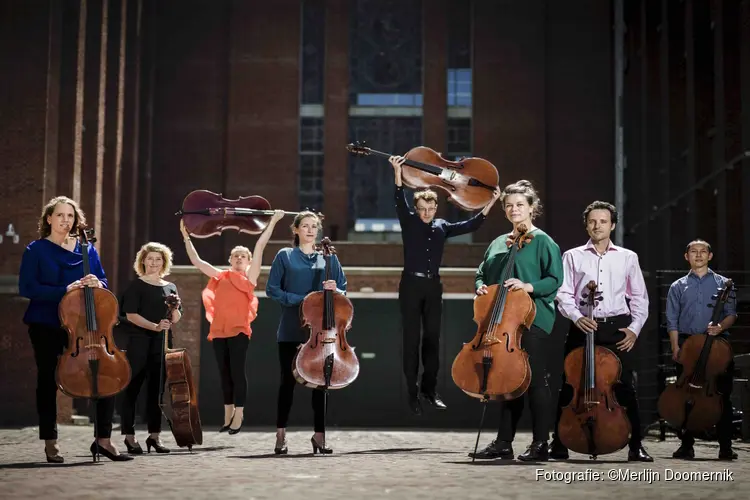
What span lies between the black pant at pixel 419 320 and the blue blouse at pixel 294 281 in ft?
2.91

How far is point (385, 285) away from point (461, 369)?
1249cm

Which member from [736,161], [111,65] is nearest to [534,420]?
[736,161]

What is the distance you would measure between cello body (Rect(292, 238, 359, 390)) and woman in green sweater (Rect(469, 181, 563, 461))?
1.09 meters

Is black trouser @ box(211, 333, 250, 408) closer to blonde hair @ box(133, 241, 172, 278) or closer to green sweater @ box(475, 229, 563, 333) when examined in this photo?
blonde hair @ box(133, 241, 172, 278)

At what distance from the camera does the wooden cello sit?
397 inches

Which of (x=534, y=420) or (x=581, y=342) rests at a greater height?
(x=581, y=342)

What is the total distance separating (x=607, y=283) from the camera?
914 cm

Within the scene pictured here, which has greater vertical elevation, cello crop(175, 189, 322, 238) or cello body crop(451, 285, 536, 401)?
cello crop(175, 189, 322, 238)

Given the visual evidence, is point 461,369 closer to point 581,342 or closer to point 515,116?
point 581,342

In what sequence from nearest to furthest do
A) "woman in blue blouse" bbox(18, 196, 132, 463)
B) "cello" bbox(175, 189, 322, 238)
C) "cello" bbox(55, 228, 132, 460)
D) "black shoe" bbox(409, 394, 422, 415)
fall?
"cello" bbox(55, 228, 132, 460)
"woman in blue blouse" bbox(18, 196, 132, 463)
"black shoe" bbox(409, 394, 422, 415)
"cello" bbox(175, 189, 322, 238)

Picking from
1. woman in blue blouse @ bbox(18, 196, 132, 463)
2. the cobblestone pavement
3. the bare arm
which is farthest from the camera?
the bare arm

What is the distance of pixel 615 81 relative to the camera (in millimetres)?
Answer: 23797

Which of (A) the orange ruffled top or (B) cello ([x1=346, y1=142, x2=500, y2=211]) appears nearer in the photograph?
(B) cello ([x1=346, y1=142, x2=500, y2=211])

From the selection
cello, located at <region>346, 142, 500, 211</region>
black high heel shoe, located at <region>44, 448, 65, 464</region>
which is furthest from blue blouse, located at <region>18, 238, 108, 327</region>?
cello, located at <region>346, 142, 500, 211</region>
